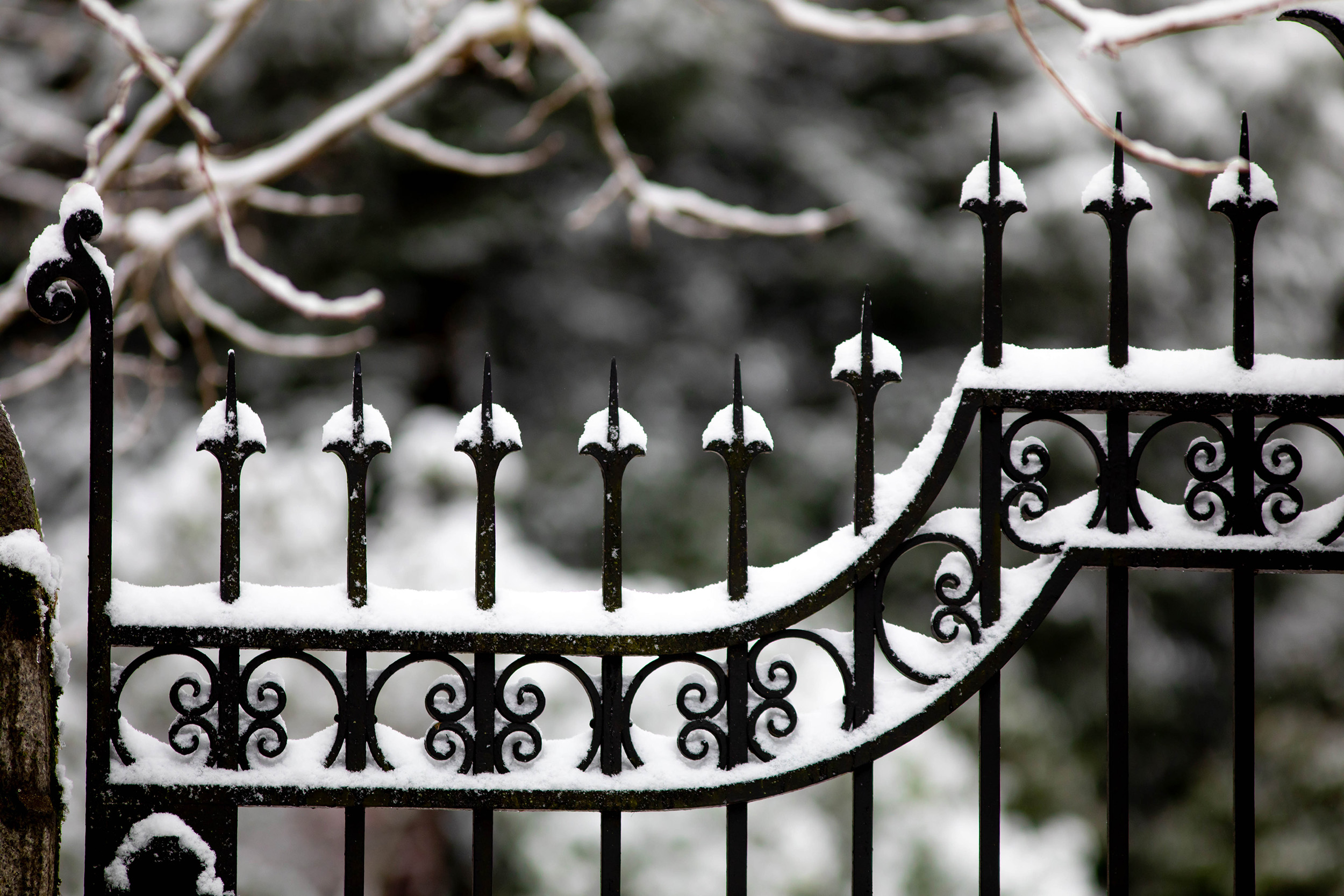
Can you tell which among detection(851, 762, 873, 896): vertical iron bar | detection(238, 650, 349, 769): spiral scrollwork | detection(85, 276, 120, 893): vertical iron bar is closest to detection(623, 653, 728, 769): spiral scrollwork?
detection(851, 762, 873, 896): vertical iron bar

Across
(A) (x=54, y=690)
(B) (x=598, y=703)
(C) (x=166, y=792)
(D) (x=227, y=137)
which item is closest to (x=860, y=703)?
(B) (x=598, y=703)

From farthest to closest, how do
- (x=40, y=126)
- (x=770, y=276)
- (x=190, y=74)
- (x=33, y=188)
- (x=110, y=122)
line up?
(x=770, y=276)
(x=33, y=188)
(x=40, y=126)
(x=190, y=74)
(x=110, y=122)

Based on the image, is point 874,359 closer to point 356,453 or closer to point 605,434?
point 605,434

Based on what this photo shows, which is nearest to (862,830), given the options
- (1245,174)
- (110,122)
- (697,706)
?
(697,706)

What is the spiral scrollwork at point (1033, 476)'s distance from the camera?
161 cm

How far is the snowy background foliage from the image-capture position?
6.25 m

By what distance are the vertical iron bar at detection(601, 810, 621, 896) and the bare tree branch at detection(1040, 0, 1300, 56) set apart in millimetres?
1429

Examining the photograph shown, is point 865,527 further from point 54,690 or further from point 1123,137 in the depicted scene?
point 54,690

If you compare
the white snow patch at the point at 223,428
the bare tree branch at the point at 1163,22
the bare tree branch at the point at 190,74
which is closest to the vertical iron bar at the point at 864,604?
the bare tree branch at the point at 1163,22

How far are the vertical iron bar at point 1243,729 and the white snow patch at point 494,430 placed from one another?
1.21m

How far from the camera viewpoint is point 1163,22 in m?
1.54

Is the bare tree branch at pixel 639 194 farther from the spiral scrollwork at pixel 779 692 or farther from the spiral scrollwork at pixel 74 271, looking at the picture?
the spiral scrollwork at pixel 74 271

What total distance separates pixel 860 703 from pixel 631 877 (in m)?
2.45

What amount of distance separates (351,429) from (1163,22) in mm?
1437
